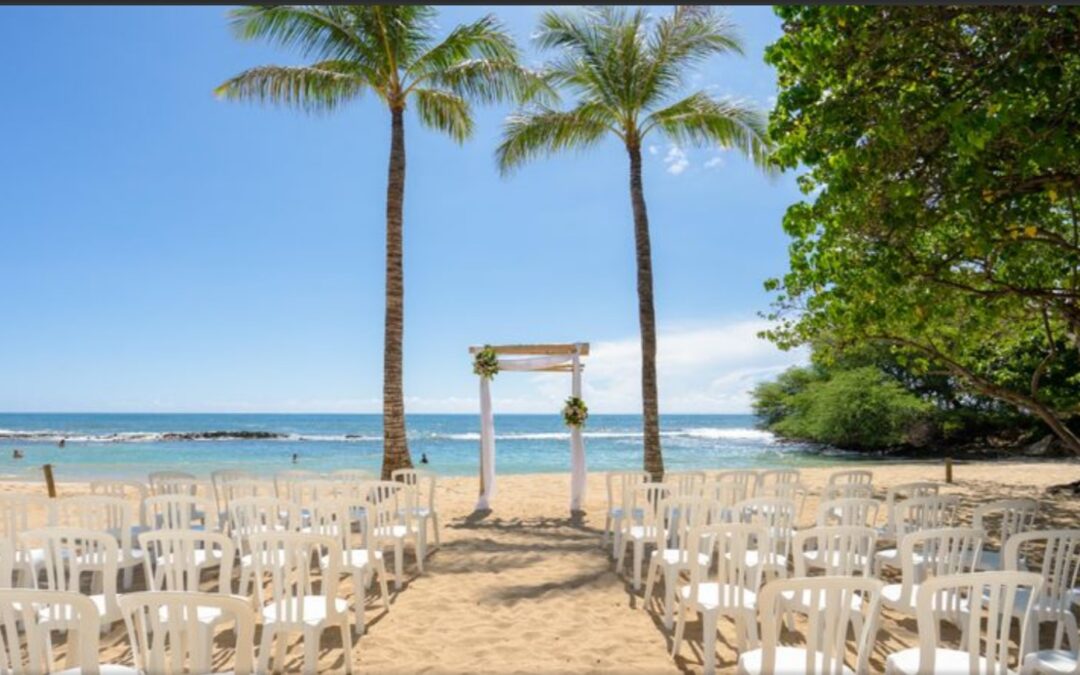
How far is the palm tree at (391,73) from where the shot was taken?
1064 cm

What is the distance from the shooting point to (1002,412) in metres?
30.1

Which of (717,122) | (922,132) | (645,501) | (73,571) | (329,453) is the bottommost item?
(329,453)

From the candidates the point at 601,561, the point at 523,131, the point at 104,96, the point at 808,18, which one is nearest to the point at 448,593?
the point at 601,561

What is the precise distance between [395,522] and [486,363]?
177 inches

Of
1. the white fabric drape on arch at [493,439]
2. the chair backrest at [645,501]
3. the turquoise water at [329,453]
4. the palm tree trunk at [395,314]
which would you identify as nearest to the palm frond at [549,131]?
the palm tree trunk at [395,314]

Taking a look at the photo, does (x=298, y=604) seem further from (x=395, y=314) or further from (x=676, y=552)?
(x=395, y=314)

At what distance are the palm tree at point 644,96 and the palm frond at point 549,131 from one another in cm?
2

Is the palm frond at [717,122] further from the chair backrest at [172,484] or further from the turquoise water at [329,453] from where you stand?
the turquoise water at [329,453]

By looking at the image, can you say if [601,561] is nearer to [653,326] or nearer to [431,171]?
[653,326]

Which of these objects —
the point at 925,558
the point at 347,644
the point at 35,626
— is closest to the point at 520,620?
the point at 347,644

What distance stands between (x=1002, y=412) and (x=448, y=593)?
3354cm

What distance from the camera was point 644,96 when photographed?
11406 millimetres

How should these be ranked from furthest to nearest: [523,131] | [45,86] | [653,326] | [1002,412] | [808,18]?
1. [1002,412]
2. [45,86]
3. [523,131]
4. [653,326]
5. [808,18]

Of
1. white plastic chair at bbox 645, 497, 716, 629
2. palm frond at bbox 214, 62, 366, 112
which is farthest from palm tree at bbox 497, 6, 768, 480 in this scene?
white plastic chair at bbox 645, 497, 716, 629
